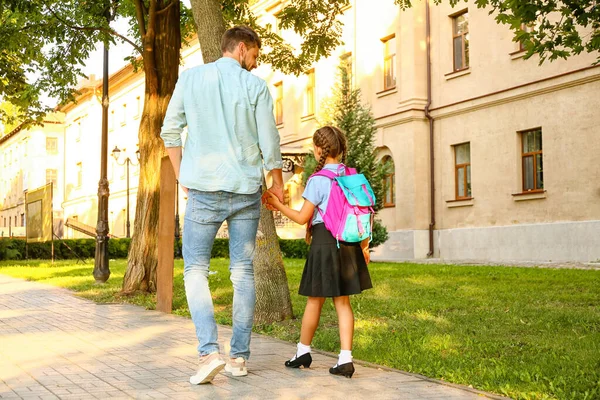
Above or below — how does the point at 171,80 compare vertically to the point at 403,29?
below

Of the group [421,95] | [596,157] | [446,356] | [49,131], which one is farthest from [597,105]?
[49,131]

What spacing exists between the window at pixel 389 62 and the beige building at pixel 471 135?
0.12 feet

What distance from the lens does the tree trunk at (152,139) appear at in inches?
464

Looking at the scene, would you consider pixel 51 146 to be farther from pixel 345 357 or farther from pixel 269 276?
pixel 345 357

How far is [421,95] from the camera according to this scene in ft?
86.9

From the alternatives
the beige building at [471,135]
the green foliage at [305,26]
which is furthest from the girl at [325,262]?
the beige building at [471,135]

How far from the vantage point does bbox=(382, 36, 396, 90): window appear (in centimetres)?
2802

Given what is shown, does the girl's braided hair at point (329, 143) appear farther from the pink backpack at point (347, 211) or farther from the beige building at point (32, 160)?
the beige building at point (32, 160)

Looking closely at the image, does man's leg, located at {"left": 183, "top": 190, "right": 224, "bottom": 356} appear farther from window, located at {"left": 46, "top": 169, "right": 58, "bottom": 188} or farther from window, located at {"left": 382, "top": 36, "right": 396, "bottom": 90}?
window, located at {"left": 46, "top": 169, "right": 58, "bottom": 188}

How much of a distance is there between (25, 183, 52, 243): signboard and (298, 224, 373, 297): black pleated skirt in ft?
54.9

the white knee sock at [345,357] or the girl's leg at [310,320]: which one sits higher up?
the girl's leg at [310,320]

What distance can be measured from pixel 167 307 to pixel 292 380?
185 inches

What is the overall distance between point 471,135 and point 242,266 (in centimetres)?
2012

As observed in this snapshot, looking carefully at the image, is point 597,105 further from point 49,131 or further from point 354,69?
point 49,131
